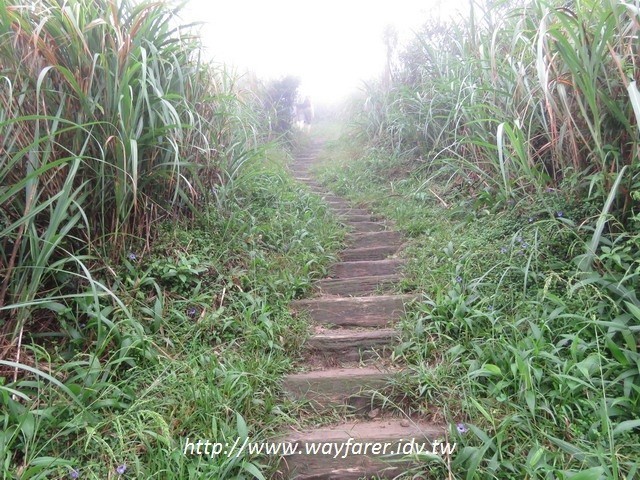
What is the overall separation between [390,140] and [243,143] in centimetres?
240

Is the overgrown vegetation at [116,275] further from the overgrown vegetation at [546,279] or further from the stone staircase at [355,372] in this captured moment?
the overgrown vegetation at [546,279]

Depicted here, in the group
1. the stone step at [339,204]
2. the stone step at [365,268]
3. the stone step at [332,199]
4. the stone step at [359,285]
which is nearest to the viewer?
the stone step at [359,285]

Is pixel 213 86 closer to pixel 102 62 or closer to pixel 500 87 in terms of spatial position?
pixel 102 62

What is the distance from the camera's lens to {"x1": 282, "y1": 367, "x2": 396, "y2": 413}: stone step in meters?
1.80

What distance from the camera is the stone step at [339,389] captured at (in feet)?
5.90

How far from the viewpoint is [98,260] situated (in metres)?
1.86

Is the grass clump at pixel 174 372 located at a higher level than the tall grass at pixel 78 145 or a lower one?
lower

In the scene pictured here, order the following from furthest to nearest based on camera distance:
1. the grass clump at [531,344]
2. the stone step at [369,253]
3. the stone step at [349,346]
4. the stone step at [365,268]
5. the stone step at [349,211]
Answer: the stone step at [349,211]
the stone step at [369,253]
the stone step at [365,268]
the stone step at [349,346]
the grass clump at [531,344]

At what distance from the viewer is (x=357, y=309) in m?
2.40

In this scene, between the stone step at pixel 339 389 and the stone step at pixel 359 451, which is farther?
the stone step at pixel 339 389

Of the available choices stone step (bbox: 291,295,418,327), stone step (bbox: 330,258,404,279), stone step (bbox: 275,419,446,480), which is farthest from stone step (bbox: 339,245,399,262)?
stone step (bbox: 275,419,446,480)

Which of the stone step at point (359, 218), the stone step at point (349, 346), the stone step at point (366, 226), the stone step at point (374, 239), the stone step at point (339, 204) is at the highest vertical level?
the stone step at point (339, 204)

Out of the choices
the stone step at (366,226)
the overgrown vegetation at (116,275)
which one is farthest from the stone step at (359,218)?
the overgrown vegetation at (116,275)

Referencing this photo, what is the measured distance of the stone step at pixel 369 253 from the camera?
10.3ft
